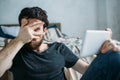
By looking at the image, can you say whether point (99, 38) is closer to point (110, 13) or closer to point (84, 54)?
point (84, 54)

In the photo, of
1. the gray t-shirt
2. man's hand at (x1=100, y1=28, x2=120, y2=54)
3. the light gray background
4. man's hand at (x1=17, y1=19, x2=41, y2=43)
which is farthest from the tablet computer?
the light gray background

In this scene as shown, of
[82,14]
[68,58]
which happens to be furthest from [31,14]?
[82,14]

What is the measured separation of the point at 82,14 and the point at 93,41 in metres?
2.61

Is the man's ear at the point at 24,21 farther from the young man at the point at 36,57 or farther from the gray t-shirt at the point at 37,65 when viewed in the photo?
the gray t-shirt at the point at 37,65

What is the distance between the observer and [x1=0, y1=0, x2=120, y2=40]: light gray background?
11.6 feet

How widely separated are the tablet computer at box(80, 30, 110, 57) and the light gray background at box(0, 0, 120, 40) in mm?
2440

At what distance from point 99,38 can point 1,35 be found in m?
1.98

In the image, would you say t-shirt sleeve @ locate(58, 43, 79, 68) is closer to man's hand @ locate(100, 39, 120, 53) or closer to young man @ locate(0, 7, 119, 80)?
young man @ locate(0, 7, 119, 80)

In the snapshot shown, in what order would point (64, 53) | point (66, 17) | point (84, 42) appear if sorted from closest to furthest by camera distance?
point (84, 42)
point (64, 53)
point (66, 17)

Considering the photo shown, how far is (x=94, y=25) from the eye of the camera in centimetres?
372

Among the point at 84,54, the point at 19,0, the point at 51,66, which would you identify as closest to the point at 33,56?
the point at 51,66

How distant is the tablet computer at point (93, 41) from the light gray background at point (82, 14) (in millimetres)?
2440

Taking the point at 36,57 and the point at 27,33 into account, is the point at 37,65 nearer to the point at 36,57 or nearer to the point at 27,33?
the point at 36,57

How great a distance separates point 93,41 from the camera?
3.60 ft
